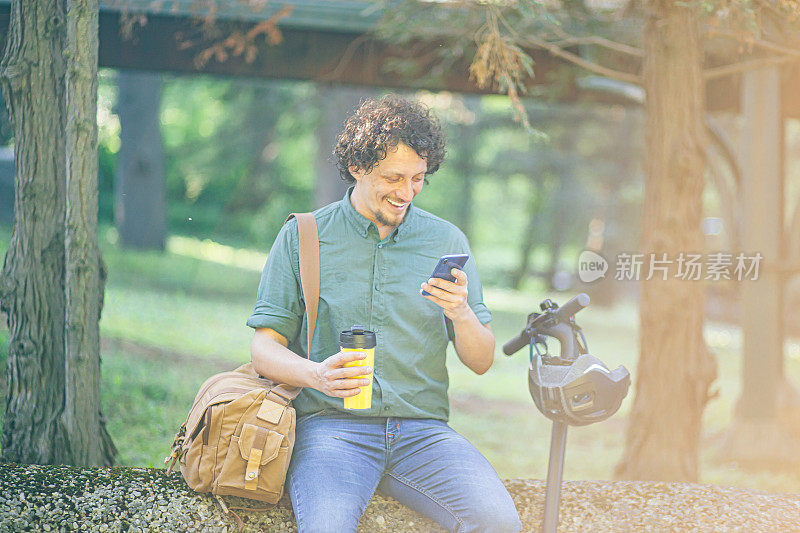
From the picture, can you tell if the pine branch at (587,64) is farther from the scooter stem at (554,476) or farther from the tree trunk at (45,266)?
the scooter stem at (554,476)

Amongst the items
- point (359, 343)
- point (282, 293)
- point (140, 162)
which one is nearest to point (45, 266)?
point (282, 293)

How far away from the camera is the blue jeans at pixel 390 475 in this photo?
7.73 ft

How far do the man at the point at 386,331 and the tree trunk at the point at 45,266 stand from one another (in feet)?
3.31

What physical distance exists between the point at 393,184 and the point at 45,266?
1.61 m

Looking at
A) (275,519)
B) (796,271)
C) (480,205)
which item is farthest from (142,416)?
(480,205)

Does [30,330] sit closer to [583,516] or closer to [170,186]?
[583,516]

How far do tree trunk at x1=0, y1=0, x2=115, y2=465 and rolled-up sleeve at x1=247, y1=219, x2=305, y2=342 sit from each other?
0.97 meters

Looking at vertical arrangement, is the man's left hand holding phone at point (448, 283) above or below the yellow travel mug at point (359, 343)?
above

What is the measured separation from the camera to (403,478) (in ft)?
8.48

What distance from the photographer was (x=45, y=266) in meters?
3.31

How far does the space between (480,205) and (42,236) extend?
29.9m
